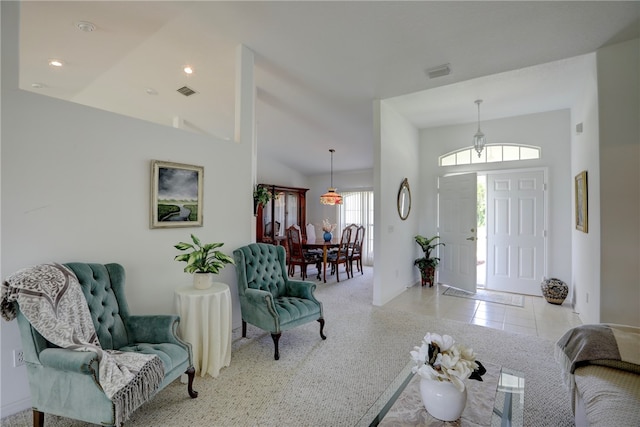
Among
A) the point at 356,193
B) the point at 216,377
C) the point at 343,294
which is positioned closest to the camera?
the point at 216,377

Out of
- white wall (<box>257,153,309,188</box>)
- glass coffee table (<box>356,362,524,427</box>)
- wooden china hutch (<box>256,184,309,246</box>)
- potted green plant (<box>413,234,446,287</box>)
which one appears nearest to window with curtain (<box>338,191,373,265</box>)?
wooden china hutch (<box>256,184,309,246</box>)

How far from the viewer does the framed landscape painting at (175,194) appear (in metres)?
2.54

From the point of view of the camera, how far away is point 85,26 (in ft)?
10.2

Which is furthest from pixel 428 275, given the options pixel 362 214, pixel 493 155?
pixel 362 214

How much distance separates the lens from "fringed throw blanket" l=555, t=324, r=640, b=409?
152 centimetres

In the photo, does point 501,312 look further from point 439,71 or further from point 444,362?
point 444,362

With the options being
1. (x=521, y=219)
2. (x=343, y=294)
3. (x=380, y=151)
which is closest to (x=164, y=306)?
(x=343, y=294)

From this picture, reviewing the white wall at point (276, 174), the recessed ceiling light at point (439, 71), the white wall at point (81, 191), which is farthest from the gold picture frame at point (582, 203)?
the white wall at point (276, 174)

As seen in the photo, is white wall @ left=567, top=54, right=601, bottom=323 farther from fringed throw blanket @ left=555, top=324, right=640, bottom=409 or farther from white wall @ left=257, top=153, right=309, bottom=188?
white wall @ left=257, top=153, right=309, bottom=188

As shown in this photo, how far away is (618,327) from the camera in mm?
1727

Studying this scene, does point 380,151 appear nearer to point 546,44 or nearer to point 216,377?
point 546,44

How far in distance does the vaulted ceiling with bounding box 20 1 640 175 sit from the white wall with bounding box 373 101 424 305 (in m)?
0.36

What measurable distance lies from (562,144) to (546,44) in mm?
2369

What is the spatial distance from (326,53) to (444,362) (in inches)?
120
